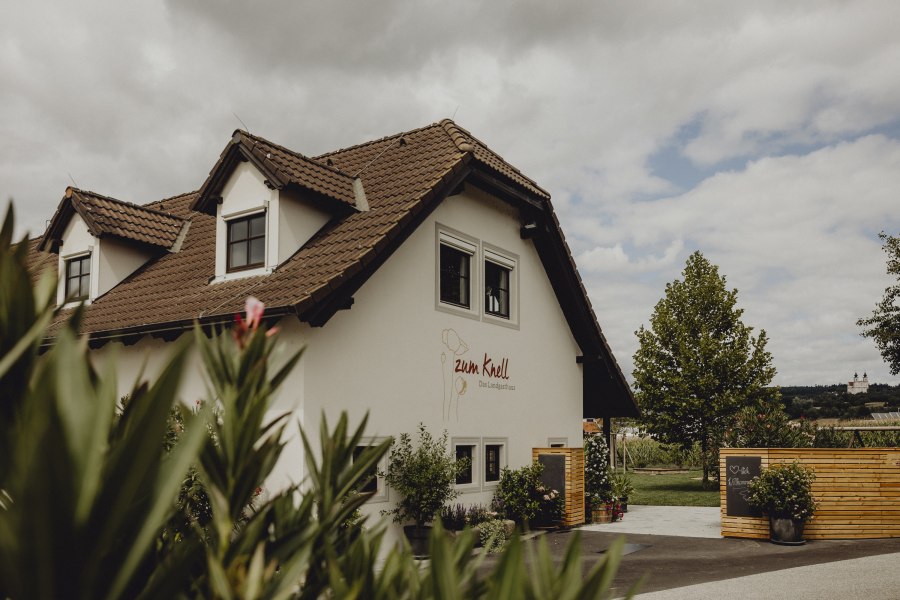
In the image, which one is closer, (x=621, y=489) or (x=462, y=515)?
(x=462, y=515)

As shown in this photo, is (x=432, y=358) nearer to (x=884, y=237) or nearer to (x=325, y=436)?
(x=325, y=436)

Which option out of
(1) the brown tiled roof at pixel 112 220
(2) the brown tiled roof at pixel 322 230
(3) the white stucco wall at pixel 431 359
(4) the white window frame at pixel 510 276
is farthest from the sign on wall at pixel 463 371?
(1) the brown tiled roof at pixel 112 220

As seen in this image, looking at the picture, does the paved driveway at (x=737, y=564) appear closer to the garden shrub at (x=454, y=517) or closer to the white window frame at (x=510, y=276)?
the garden shrub at (x=454, y=517)

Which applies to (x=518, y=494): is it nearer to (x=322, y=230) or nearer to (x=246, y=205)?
(x=322, y=230)

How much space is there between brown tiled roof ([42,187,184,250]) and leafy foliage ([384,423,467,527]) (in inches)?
272

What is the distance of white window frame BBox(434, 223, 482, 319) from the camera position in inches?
562

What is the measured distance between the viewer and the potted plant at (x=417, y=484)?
12430mm

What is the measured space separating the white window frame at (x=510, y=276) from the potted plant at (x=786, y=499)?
5677 millimetres

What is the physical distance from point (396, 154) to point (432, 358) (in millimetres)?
4462

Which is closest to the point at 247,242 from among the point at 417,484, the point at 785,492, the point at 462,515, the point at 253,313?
the point at 417,484

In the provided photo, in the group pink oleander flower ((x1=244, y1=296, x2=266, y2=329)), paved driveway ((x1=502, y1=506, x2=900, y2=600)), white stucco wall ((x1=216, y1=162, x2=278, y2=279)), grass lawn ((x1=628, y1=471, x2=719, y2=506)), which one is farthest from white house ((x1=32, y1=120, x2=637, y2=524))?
pink oleander flower ((x1=244, y1=296, x2=266, y2=329))

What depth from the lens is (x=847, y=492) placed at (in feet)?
50.1

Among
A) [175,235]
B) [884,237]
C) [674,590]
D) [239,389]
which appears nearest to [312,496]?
[239,389]

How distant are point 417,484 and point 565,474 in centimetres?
479
